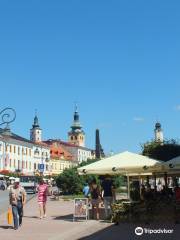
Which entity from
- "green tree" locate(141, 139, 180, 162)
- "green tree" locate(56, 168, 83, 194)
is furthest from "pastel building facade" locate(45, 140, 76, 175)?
"green tree" locate(56, 168, 83, 194)

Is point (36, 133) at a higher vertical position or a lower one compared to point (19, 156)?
higher

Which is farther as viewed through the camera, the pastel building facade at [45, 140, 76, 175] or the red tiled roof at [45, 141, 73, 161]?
the red tiled roof at [45, 141, 73, 161]

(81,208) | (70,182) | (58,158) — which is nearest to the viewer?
(81,208)

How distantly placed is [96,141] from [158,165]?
49564mm

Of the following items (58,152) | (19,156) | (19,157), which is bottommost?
(19,157)

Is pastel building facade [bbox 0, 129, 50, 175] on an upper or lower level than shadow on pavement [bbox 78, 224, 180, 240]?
upper

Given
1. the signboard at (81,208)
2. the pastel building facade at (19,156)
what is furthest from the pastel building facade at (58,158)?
the signboard at (81,208)

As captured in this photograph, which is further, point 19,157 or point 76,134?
point 76,134

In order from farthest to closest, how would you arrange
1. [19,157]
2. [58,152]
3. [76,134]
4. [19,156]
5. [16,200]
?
[76,134]
[58,152]
[19,156]
[19,157]
[16,200]

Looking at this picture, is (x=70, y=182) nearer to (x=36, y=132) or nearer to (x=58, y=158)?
(x=58, y=158)

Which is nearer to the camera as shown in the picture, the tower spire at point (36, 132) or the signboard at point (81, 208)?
the signboard at point (81, 208)

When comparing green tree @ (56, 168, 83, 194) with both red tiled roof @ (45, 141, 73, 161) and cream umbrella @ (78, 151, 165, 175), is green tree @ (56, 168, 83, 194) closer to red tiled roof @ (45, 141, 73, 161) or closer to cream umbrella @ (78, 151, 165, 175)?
cream umbrella @ (78, 151, 165, 175)

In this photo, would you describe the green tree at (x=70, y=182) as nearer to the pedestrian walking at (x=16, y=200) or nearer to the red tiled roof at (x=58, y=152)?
the pedestrian walking at (x=16, y=200)

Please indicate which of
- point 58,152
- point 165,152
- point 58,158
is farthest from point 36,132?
point 165,152
